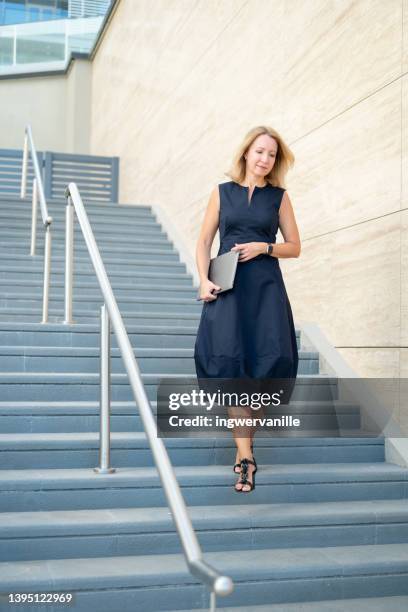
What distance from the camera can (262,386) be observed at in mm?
3162

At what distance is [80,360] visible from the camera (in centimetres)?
428

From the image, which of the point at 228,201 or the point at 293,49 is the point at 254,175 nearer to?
the point at 228,201

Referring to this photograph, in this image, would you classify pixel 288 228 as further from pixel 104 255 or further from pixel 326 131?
pixel 104 255

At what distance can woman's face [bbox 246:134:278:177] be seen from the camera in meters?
3.20

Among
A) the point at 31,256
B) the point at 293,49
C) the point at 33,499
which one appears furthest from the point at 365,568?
the point at 31,256

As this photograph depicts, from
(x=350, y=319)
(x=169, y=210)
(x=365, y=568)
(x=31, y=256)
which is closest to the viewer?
(x=365, y=568)

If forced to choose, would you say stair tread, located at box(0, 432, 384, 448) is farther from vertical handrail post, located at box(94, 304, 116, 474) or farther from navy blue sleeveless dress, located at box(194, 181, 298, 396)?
navy blue sleeveless dress, located at box(194, 181, 298, 396)

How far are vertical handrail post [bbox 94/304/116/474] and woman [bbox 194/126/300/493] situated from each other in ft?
1.22

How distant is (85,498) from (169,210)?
17.3 feet

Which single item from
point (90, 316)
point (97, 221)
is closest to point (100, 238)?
point (97, 221)

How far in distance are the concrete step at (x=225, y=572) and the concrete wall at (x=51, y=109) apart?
10688 mm

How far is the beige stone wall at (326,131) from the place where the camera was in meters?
3.89

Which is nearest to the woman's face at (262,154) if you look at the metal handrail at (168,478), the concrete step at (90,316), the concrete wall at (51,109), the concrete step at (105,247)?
the metal handrail at (168,478)

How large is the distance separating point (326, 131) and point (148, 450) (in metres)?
2.21
